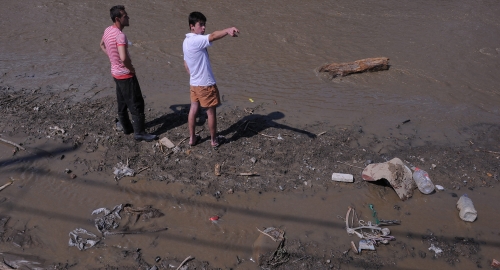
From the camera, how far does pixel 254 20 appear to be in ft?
31.7

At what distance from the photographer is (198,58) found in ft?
13.9

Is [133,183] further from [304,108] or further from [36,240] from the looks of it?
[304,108]

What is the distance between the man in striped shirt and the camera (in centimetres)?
431

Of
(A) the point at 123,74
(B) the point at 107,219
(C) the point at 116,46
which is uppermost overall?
(C) the point at 116,46

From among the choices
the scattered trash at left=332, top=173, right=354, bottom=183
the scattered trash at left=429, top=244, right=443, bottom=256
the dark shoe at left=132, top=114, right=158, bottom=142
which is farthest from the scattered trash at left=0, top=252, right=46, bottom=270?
the scattered trash at left=429, top=244, right=443, bottom=256

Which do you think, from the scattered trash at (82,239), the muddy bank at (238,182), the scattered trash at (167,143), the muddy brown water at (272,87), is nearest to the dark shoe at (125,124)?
the muddy bank at (238,182)

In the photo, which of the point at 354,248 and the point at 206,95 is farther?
the point at 206,95

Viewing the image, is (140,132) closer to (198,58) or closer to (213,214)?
(198,58)

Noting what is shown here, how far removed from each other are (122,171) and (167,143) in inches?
28.5

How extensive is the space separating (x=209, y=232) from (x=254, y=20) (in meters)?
6.99

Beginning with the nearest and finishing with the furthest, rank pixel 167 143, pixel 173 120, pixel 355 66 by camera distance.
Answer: pixel 167 143, pixel 173 120, pixel 355 66

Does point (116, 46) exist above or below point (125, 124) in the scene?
above

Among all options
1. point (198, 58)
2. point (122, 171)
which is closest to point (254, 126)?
point (198, 58)

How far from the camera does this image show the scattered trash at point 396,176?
4457mm
